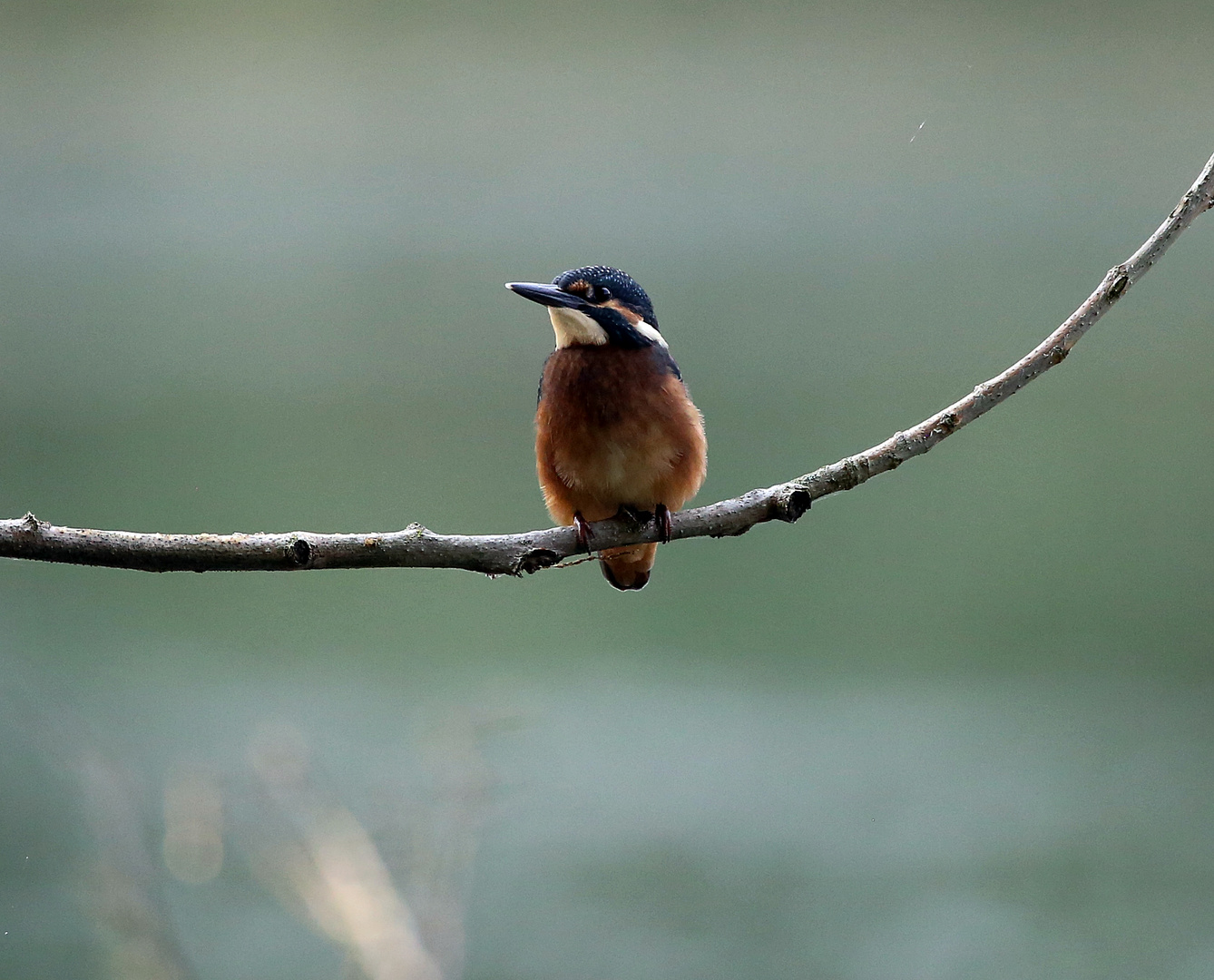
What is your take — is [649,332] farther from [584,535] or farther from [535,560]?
[535,560]

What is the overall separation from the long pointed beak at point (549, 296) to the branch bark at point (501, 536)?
281mm

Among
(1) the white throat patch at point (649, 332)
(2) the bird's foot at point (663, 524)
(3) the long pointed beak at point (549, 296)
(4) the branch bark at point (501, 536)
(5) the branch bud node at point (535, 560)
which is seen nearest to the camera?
(4) the branch bark at point (501, 536)

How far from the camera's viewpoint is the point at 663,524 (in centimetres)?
109

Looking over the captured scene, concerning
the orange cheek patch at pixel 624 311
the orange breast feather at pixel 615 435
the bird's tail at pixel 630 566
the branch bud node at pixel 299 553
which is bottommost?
the branch bud node at pixel 299 553

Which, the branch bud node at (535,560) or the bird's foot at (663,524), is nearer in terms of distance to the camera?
the branch bud node at (535,560)

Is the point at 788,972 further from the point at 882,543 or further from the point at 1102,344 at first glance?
the point at 1102,344

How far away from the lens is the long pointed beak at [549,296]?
1.19 m

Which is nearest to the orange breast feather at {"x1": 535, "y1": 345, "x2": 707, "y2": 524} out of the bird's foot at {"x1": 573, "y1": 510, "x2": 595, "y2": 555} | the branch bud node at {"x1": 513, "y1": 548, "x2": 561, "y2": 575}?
the bird's foot at {"x1": 573, "y1": 510, "x2": 595, "y2": 555}

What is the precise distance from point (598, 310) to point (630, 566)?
317mm

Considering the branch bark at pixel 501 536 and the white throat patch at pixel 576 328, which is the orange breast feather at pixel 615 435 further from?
the branch bark at pixel 501 536

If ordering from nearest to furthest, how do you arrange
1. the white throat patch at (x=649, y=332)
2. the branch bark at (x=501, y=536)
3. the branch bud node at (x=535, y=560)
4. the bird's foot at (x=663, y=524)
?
the branch bark at (x=501, y=536), the branch bud node at (x=535, y=560), the bird's foot at (x=663, y=524), the white throat patch at (x=649, y=332)

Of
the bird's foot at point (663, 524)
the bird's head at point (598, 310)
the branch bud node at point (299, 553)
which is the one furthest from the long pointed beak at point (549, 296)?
the branch bud node at point (299, 553)

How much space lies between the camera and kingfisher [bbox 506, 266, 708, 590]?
1.22 meters

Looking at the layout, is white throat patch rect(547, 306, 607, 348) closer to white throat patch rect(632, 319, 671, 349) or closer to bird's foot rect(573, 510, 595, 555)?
white throat patch rect(632, 319, 671, 349)
